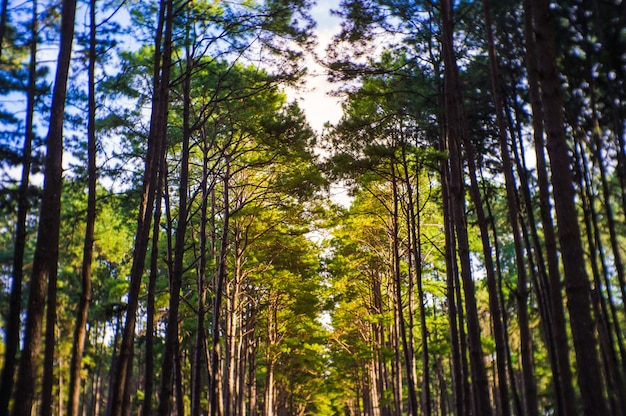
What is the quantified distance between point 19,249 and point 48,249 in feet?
11.1

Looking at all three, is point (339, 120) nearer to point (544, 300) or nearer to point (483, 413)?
point (544, 300)

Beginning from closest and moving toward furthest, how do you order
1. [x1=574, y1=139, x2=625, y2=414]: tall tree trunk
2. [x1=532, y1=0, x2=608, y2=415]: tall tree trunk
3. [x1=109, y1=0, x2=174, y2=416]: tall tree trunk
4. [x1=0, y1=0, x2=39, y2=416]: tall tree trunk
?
1. [x1=532, y1=0, x2=608, y2=415]: tall tree trunk
2. [x1=0, y1=0, x2=39, y2=416]: tall tree trunk
3. [x1=109, y1=0, x2=174, y2=416]: tall tree trunk
4. [x1=574, y1=139, x2=625, y2=414]: tall tree trunk

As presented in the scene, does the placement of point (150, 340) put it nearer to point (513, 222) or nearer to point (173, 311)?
point (173, 311)

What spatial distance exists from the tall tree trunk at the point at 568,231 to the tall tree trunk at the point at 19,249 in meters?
8.38

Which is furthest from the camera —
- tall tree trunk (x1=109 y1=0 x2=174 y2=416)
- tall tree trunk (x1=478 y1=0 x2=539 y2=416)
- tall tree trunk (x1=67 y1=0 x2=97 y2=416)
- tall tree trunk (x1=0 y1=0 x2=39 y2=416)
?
tall tree trunk (x1=67 y1=0 x2=97 y2=416)

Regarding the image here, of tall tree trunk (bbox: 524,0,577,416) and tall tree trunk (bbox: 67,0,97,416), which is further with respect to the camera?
tall tree trunk (bbox: 67,0,97,416)

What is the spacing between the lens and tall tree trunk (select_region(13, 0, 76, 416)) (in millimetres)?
7984

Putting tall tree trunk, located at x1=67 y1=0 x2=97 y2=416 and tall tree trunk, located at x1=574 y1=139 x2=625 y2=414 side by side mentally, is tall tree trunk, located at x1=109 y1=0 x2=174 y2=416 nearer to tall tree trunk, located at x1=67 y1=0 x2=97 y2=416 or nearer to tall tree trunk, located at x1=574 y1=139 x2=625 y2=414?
tall tree trunk, located at x1=67 y1=0 x2=97 y2=416

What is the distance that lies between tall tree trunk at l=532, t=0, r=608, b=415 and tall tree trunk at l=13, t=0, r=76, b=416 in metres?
7.27

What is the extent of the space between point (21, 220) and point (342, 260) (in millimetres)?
13545

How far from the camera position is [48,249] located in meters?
8.41

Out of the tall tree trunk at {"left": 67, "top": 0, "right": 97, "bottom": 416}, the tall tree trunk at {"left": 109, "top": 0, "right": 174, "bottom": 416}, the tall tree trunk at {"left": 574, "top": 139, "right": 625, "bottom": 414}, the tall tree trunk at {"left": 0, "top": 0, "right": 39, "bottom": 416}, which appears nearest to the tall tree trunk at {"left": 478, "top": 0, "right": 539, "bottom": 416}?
the tall tree trunk at {"left": 574, "top": 139, "right": 625, "bottom": 414}

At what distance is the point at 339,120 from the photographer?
48.2ft

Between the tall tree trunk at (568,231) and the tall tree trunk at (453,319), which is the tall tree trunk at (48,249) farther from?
the tall tree trunk at (453,319)
